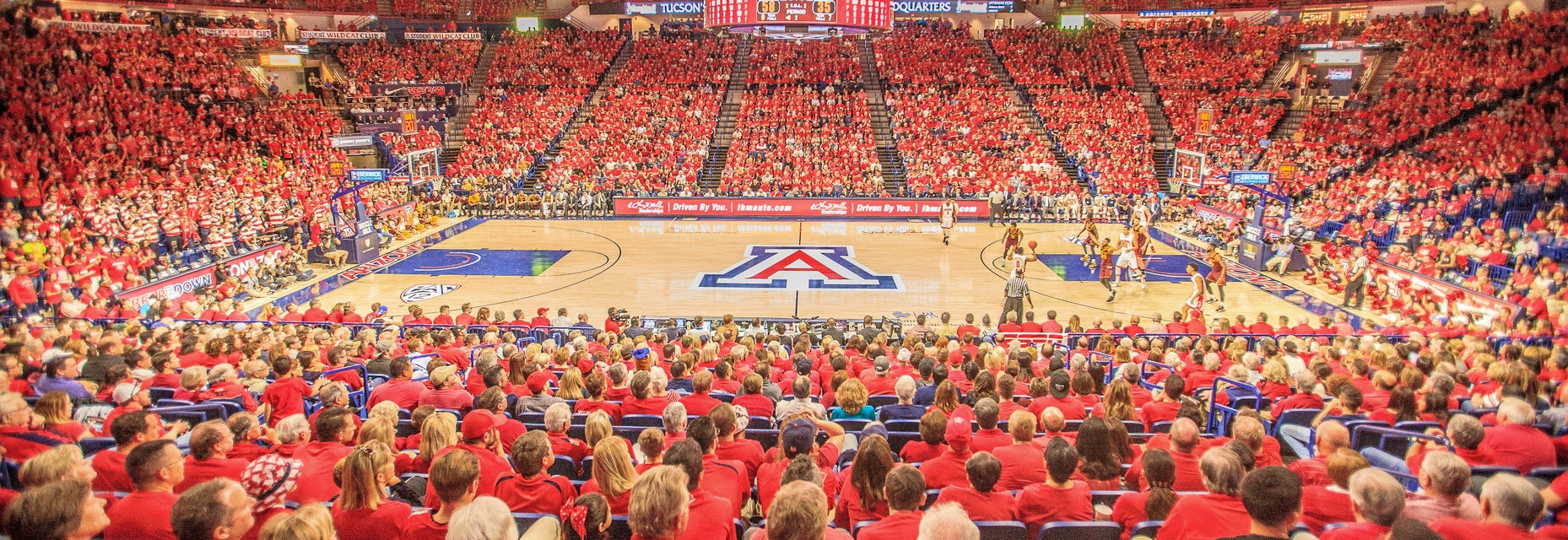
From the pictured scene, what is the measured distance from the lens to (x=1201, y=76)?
40344 millimetres

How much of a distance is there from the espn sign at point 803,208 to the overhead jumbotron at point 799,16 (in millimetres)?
6413

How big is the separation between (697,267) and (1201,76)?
31049 mm

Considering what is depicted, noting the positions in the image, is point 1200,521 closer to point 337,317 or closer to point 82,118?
point 337,317

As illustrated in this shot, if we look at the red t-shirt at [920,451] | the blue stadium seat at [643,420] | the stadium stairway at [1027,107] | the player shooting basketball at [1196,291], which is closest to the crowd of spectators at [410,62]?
the stadium stairway at [1027,107]

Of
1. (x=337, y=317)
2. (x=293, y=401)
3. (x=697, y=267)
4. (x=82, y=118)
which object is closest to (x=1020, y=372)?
(x=293, y=401)

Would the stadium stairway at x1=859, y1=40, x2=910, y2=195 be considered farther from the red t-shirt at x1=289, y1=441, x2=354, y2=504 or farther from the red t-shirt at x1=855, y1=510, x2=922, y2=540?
the red t-shirt at x1=855, y1=510, x2=922, y2=540

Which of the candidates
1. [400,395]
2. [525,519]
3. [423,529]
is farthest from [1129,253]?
[423,529]

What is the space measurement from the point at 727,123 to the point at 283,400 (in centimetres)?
3400

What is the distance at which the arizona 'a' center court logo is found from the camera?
790 inches

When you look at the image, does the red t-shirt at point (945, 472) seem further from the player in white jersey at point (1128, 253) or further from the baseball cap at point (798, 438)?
the player in white jersey at point (1128, 253)

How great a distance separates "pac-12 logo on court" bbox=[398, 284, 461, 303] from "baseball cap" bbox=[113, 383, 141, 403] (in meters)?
11.3

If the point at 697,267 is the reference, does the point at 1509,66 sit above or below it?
above

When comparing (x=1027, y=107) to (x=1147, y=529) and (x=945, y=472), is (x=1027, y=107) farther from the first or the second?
(x=1147, y=529)

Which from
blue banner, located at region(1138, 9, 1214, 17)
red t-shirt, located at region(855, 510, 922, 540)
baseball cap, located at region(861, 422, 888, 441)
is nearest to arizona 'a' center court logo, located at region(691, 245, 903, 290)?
baseball cap, located at region(861, 422, 888, 441)
